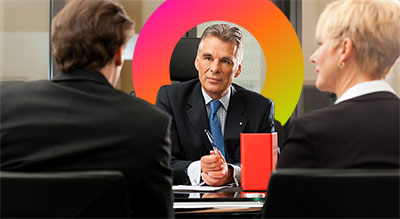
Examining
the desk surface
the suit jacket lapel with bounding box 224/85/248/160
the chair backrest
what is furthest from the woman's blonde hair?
the chair backrest

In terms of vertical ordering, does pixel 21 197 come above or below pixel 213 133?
above

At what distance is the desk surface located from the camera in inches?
55.7

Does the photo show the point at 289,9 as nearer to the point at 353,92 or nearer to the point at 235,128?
the point at 235,128

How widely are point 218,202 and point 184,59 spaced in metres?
1.40

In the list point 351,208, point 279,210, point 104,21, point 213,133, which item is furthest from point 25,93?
point 213,133

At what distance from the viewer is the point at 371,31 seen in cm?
131

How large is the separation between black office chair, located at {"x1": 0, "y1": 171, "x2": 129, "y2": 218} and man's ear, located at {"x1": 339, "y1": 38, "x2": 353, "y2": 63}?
2.58ft

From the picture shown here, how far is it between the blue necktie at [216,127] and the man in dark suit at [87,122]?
1.10m

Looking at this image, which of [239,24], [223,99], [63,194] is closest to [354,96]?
[63,194]

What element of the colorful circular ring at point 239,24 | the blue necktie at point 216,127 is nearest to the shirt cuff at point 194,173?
the blue necktie at point 216,127

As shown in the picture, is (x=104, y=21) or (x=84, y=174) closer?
(x=84, y=174)

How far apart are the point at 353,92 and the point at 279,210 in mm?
453

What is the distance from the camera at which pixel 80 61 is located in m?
1.28

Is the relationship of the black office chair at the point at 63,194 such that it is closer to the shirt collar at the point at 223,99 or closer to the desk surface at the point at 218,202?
the desk surface at the point at 218,202
